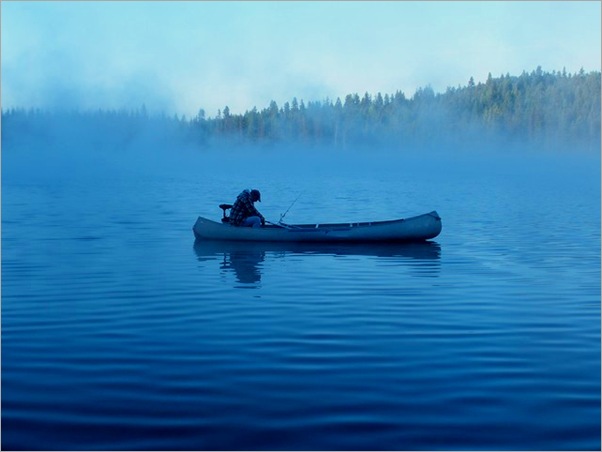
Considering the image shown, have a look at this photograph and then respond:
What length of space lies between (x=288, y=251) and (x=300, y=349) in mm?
13068

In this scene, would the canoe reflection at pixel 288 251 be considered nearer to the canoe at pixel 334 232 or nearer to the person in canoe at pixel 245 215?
the canoe at pixel 334 232

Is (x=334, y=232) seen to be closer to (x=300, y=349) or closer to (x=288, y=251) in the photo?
(x=288, y=251)

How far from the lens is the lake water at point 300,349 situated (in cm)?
877

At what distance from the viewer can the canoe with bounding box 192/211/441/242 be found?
25891mm

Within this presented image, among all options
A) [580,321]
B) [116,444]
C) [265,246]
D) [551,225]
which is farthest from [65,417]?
[551,225]

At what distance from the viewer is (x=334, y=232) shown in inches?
1018

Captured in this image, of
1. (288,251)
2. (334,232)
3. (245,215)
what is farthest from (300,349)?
(245,215)

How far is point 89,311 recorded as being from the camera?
14.9m

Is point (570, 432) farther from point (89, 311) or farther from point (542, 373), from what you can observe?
point (89, 311)

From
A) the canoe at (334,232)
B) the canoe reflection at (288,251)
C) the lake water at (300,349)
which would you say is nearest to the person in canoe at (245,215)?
the canoe at (334,232)

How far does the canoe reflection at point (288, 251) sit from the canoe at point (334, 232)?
0.56 feet

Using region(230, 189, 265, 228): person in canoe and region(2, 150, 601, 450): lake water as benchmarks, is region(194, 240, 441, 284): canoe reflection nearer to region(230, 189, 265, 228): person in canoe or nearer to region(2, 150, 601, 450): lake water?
region(2, 150, 601, 450): lake water

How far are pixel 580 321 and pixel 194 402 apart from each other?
722 cm

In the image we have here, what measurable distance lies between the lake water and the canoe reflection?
0.17 meters
